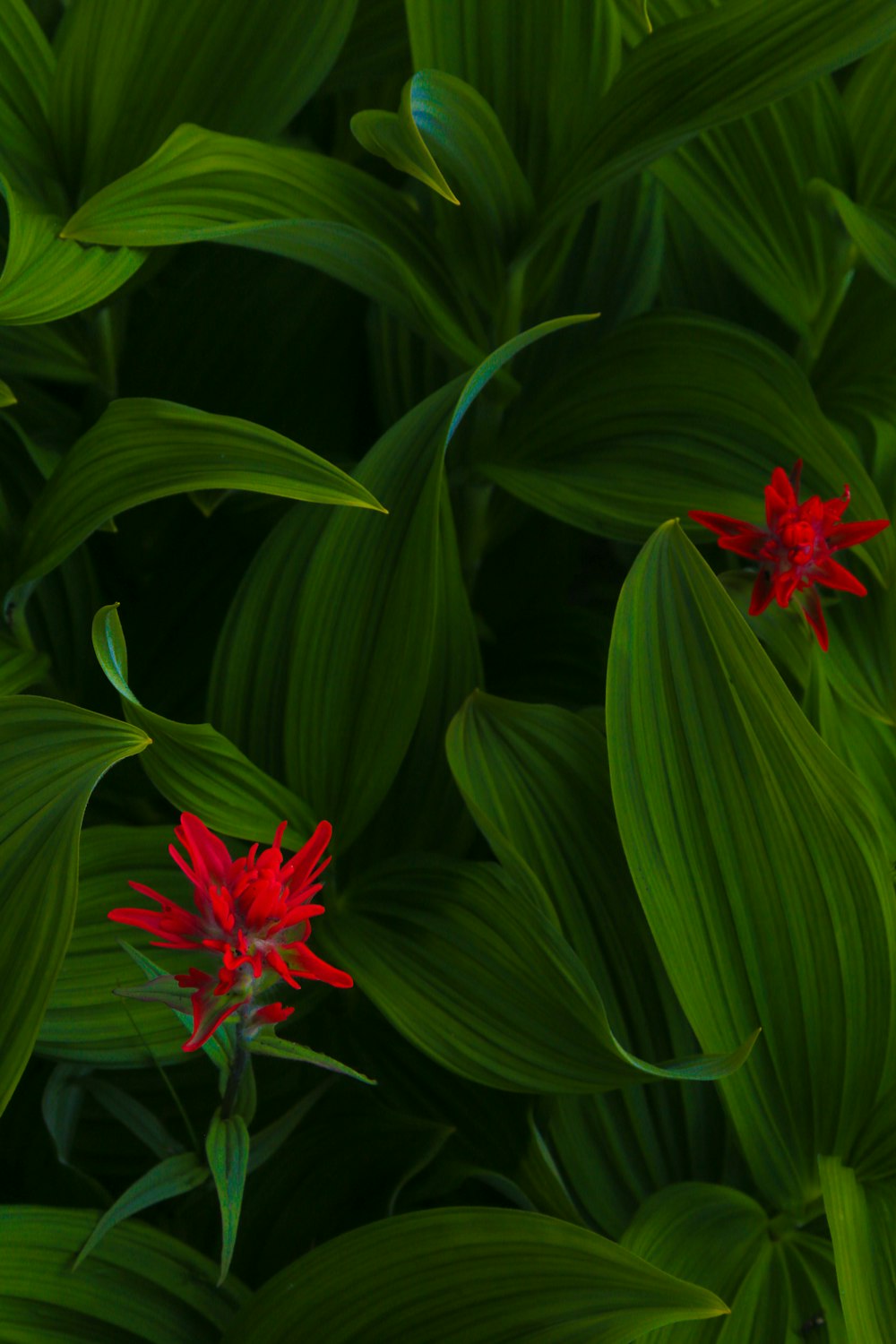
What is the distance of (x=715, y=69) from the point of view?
0.64 meters

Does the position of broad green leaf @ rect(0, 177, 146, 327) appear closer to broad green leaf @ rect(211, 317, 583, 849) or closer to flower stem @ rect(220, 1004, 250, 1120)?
broad green leaf @ rect(211, 317, 583, 849)

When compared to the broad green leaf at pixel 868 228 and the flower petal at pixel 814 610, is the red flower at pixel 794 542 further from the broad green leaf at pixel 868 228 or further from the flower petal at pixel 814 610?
the broad green leaf at pixel 868 228

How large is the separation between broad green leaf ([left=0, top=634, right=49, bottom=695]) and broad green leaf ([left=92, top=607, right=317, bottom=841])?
110 millimetres

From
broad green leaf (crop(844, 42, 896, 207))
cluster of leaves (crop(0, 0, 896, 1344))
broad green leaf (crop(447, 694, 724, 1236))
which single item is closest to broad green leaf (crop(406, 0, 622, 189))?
cluster of leaves (crop(0, 0, 896, 1344))

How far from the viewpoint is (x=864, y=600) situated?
28.3 inches

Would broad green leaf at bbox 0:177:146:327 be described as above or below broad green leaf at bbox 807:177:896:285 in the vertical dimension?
below

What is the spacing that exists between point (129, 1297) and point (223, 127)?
2.07 ft

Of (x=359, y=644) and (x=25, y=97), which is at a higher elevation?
(x=25, y=97)

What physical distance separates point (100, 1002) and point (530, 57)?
1.89 feet

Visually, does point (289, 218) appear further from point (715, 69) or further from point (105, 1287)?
point (105, 1287)

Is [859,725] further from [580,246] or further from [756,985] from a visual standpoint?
[580,246]

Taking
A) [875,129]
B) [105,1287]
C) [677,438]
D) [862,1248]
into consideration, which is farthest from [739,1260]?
[875,129]

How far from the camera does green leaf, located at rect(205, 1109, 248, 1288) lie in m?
0.46

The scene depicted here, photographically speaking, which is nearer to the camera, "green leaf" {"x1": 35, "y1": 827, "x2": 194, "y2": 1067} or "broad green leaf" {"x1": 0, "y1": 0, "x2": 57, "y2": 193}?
"green leaf" {"x1": 35, "y1": 827, "x2": 194, "y2": 1067}
